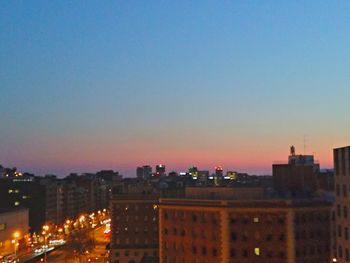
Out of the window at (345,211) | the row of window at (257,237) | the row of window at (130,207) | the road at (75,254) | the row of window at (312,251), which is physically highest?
the window at (345,211)

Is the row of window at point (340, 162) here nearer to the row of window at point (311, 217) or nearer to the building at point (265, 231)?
the building at point (265, 231)

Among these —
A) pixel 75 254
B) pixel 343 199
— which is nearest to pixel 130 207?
pixel 75 254

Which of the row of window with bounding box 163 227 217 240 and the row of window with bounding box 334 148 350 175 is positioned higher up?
the row of window with bounding box 334 148 350 175

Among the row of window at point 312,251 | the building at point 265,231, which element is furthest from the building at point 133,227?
the row of window at point 312,251

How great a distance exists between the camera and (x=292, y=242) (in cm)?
9250

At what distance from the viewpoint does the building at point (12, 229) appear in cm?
16338

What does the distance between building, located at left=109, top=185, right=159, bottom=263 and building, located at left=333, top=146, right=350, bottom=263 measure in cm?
7994

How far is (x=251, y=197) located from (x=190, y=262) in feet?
50.6

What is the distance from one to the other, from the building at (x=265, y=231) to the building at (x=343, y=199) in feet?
92.0

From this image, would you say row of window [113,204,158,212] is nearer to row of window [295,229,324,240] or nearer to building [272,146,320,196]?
building [272,146,320,196]

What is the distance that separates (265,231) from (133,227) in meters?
56.2

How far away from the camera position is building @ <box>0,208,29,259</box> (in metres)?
163

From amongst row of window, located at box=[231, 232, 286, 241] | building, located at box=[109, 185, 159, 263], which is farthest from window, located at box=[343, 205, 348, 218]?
building, located at box=[109, 185, 159, 263]

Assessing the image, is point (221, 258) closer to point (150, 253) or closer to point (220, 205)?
point (220, 205)
